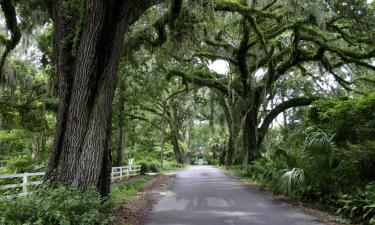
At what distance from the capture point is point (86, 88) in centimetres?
899

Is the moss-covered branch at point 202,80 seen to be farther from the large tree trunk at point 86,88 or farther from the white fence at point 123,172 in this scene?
the large tree trunk at point 86,88

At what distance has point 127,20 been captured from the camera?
32.1 feet

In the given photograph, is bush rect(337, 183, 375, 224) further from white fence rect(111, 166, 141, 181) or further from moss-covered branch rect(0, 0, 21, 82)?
white fence rect(111, 166, 141, 181)

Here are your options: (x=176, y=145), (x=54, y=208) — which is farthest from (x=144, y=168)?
(x=54, y=208)

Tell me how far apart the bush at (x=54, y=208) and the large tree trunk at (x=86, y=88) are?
0.80m

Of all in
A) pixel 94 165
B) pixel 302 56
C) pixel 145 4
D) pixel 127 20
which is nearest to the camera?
Answer: pixel 94 165

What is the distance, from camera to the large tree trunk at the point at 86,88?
873cm

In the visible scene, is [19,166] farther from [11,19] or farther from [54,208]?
A: [54,208]

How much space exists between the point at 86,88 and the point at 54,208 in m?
3.26

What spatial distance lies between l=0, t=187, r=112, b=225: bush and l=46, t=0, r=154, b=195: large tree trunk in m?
0.80

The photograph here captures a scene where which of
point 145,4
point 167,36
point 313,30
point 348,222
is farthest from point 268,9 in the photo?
point 348,222

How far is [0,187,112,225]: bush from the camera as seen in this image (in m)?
5.73

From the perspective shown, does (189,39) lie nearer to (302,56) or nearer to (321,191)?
(321,191)

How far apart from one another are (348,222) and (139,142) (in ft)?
142
